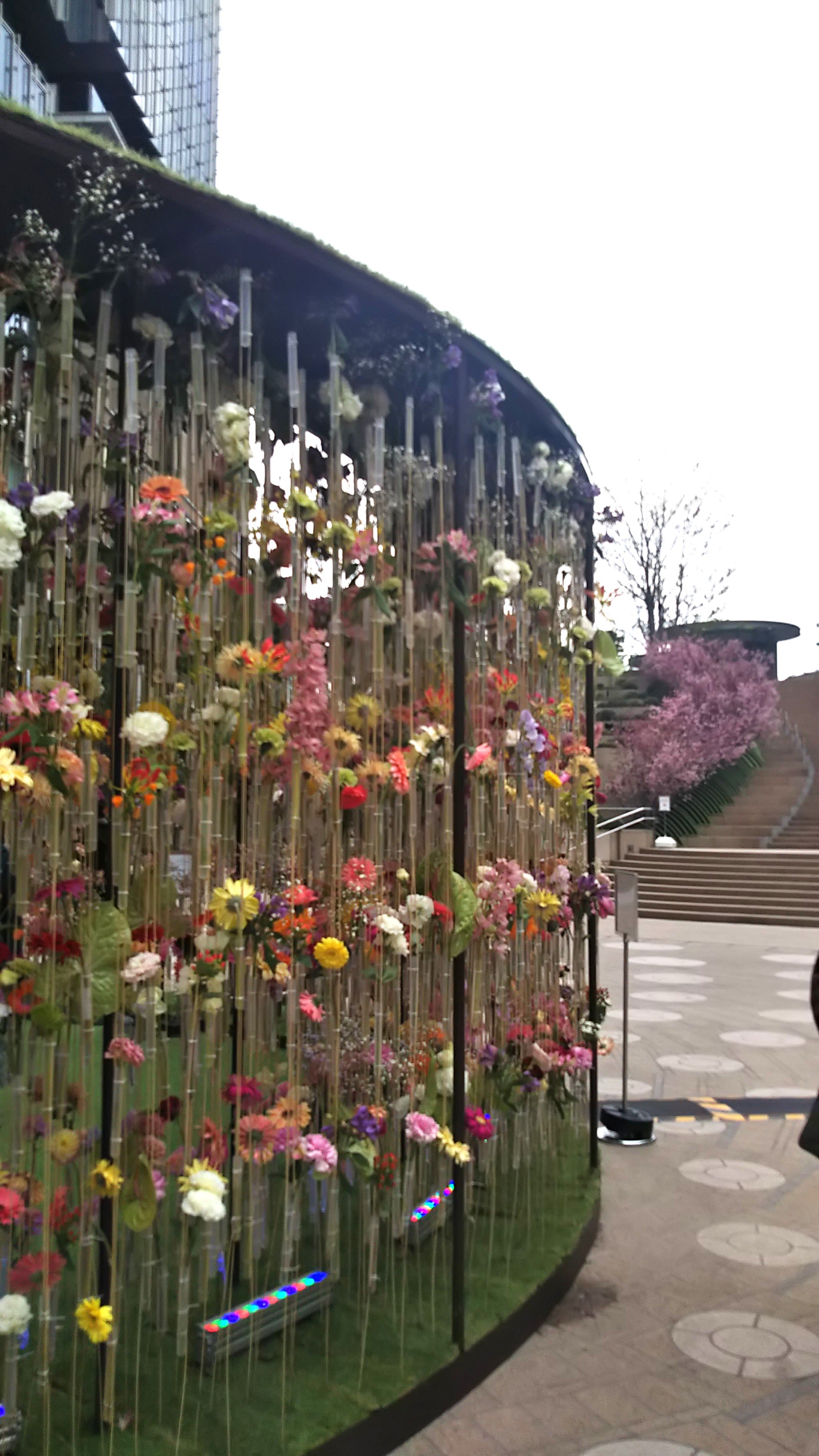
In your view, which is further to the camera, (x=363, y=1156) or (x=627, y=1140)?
(x=627, y=1140)

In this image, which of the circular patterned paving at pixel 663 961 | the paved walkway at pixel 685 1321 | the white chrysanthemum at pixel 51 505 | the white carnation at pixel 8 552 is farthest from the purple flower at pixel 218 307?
the circular patterned paving at pixel 663 961

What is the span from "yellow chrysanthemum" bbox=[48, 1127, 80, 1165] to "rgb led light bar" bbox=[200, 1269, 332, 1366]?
1.65 ft

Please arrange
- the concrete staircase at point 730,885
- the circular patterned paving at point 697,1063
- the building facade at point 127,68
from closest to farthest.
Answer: the circular patterned paving at point 697,1063 < the concrete staircase at point 730,885 < the building facade at point 127,68

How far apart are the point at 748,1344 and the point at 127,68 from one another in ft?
66.9

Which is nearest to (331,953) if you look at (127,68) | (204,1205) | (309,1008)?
(309,1008)

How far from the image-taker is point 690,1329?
266cm

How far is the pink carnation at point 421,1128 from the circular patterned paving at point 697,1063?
3.35 meters

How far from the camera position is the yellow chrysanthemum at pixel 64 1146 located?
185 cm

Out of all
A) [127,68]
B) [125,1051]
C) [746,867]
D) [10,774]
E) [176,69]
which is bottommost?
[746,867]

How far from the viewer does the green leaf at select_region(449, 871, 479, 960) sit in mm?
2391

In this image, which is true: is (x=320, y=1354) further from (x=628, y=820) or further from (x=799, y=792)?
(x=799, y=792)

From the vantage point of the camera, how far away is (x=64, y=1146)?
1.86 meters

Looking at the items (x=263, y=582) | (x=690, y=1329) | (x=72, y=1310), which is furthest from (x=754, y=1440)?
(x=263, y=582)

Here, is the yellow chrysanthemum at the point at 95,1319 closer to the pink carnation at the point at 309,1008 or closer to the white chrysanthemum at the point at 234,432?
the pink carnation at the point at 309,1008
